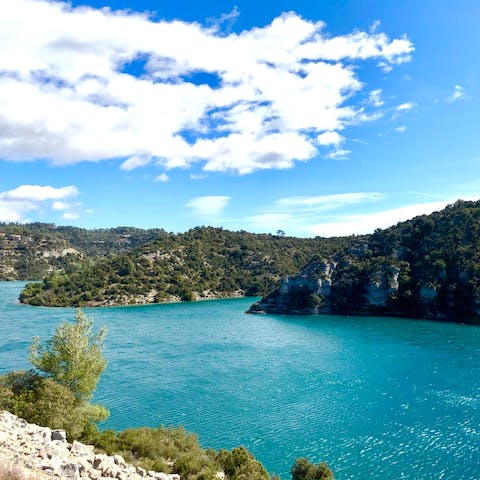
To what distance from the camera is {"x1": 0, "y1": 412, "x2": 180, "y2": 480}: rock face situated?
1580 centimetres

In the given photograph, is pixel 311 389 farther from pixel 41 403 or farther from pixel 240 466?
pixel 41 403

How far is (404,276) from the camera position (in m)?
117

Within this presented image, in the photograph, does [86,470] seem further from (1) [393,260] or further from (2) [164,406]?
(1) [393,260]

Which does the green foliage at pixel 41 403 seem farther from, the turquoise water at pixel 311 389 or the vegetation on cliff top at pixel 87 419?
the turquoise water at pixel 311 389

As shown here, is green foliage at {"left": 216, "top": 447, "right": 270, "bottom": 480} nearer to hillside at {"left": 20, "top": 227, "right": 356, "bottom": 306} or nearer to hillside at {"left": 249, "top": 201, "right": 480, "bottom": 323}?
hillside at {"left": 249, "top": 201, "right": 480, "bottom": 323}

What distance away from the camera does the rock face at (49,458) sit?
15797mm

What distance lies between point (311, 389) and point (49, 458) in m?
39.3

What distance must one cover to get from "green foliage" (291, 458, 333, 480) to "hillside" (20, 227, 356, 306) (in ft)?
396

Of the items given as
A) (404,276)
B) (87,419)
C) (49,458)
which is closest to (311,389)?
(87,419)

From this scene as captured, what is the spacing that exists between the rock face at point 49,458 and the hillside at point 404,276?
101 meters

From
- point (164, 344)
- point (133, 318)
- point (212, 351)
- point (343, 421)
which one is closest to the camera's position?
point (343, 421)

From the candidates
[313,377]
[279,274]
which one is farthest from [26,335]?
[279,274]

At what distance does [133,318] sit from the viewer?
113 meters

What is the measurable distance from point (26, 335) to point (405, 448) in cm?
7482
